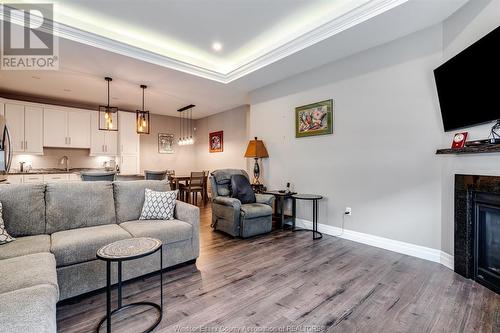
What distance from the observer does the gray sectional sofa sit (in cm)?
135

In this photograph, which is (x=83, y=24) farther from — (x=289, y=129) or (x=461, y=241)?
(x=461, y=241)

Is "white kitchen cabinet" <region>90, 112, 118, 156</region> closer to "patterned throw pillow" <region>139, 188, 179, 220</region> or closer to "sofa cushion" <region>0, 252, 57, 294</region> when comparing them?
"patterned throw pillow" <region>139, 188, 179, 220</region>

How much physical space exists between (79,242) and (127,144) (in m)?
5.30

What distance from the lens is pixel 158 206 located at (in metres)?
2.82

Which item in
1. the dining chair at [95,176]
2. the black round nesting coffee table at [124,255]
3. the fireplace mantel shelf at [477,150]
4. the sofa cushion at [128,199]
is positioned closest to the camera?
the black round nesting coffee table at [124,255]

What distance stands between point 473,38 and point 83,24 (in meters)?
4.51

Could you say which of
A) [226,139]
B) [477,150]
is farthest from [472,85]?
[226,139]

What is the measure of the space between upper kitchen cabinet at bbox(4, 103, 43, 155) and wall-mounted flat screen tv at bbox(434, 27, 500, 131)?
7.53 meters

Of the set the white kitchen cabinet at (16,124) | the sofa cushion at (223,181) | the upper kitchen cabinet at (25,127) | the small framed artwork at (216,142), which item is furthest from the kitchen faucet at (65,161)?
the sofa cushion at (223,181)

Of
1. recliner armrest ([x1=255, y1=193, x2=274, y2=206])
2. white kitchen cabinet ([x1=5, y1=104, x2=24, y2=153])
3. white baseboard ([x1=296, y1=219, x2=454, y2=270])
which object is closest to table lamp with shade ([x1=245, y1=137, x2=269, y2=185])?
recliner armrest ([x1=255, y1=193, x2=274, y2=206])

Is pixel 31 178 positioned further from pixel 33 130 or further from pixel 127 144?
pixel 127 144

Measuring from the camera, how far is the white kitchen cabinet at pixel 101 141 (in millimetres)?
6316

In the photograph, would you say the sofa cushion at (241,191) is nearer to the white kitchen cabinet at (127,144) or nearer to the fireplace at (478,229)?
the fireplace at (478,229)

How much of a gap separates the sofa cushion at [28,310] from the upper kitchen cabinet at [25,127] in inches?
227
